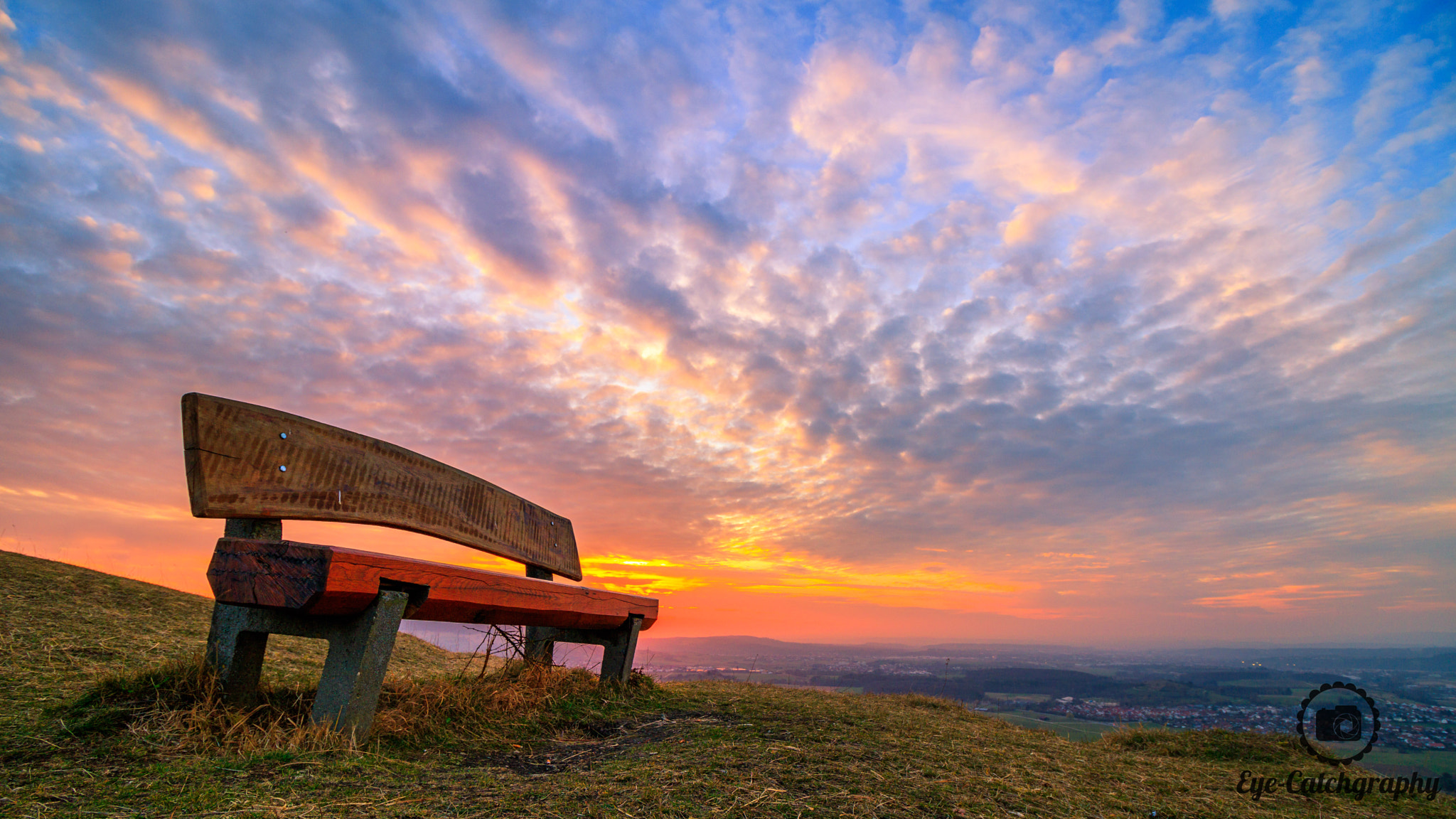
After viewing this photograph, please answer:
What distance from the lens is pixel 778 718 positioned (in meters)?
4.65

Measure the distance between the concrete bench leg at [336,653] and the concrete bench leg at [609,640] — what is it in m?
2.04

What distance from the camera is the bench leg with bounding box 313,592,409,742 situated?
3004mm

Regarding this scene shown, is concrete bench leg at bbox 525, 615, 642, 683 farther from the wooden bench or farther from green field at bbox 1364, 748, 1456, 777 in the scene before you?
green field at bbox 1364, 748, 1456, 777

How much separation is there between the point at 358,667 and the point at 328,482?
3.84 ft

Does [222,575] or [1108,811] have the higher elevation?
[222,575]

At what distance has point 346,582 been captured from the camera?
2.71m

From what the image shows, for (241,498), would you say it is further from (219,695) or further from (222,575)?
(219,695)

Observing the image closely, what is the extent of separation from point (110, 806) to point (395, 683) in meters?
1.92

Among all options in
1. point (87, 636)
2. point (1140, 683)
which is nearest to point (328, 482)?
point (87, 636)

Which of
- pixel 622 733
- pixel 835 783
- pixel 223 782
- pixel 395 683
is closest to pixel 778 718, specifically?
pixel 622 733

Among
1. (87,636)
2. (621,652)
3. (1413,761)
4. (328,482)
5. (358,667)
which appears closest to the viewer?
(358,667)

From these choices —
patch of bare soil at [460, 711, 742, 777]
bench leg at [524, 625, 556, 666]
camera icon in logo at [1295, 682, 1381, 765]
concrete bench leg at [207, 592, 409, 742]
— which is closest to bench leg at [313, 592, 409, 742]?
concrete bench leg at [207, 592, 409, 742]

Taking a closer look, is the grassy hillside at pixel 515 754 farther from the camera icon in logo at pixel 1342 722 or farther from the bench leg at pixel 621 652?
the camera icon in logo at pixel 1342 722

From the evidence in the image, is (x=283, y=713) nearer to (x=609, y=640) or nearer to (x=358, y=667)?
(x=358, y=667)
